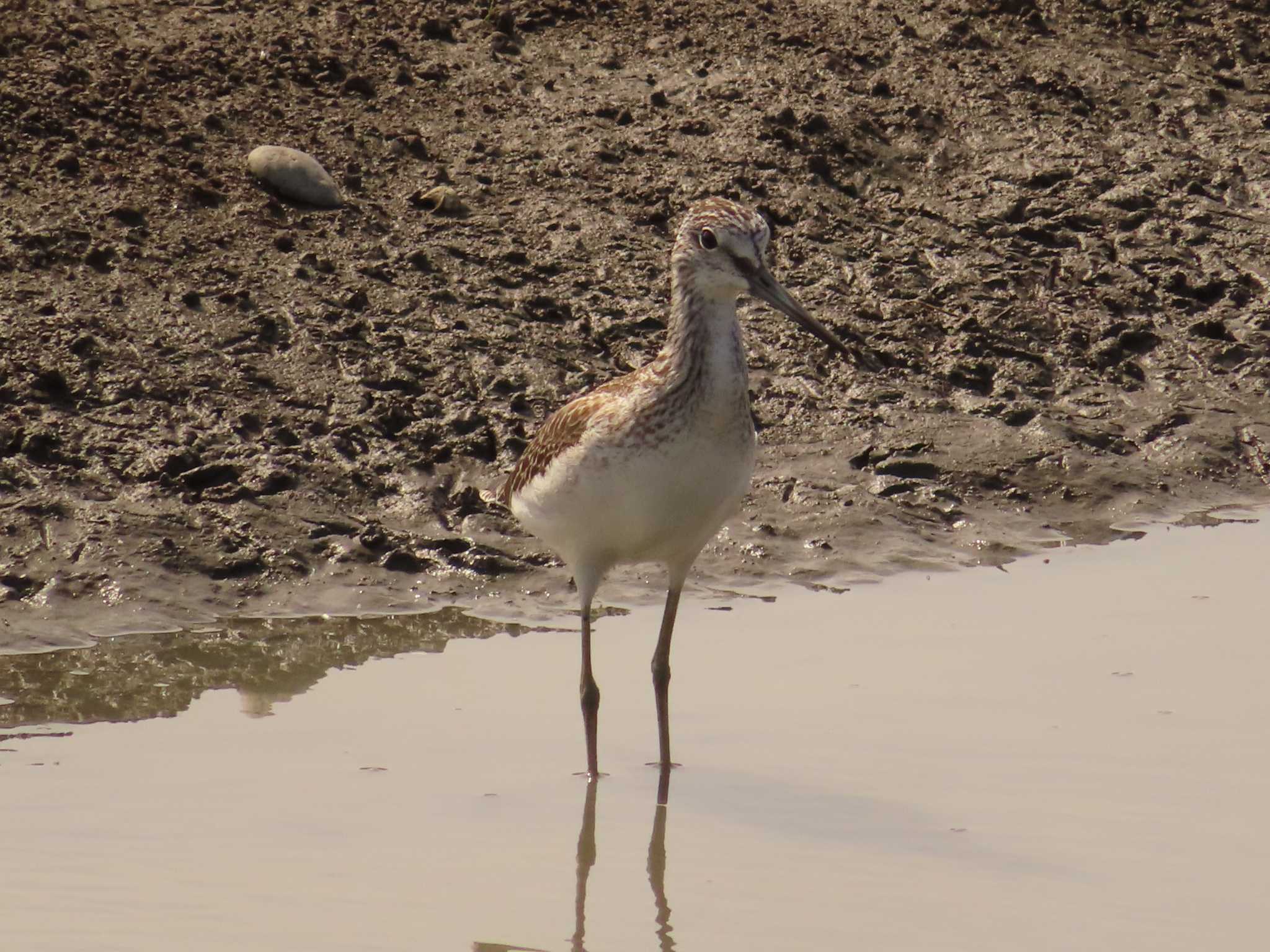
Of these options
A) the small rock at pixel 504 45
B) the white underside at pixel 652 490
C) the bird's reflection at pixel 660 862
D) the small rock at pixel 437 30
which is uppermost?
the small rock at pixel 437 30

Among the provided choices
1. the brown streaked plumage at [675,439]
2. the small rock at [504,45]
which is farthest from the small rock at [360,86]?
the brown streaked plumage at [675,439]

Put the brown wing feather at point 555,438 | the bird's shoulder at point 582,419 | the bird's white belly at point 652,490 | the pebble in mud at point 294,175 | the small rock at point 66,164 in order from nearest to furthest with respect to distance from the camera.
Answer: the bird's white belly at point 652,490 < the bird's shoulder at point 582,419 < the brown wing feather at point 555,438 < the small rock at point 66,164 < the pebble in mud at point 294,175

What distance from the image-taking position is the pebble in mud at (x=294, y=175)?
973 cm

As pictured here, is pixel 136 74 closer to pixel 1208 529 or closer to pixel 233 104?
pixel 233 104

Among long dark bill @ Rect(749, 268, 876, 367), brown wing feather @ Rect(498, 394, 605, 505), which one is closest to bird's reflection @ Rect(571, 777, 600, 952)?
brown wing feather @ Rect(498, 394, 605, 505)

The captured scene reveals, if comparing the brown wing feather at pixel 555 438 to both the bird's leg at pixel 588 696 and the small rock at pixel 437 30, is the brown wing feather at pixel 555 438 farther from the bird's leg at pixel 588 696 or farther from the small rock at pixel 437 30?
the small rock at pixel 437 30

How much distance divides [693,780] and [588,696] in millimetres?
440

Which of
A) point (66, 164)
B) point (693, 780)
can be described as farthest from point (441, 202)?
point (693, 780)

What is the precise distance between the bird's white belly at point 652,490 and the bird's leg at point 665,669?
0.28 meters

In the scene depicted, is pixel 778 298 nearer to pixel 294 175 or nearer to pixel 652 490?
pixel 652 490

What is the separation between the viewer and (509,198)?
1016 cm

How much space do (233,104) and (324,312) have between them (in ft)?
5.60

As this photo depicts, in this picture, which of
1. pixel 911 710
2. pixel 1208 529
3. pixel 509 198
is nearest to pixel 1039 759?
pixel 911 710

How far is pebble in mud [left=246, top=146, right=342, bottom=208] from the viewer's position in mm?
9734
